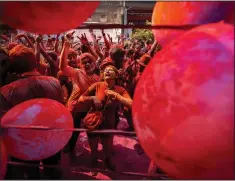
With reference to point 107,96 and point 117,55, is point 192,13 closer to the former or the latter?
point 107,96

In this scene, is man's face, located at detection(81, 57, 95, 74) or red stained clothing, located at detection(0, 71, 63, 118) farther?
man's face, located at detection(81, 57, 95, 74)

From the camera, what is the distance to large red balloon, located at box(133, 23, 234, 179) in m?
0.83

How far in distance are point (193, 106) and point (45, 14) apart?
68 cm

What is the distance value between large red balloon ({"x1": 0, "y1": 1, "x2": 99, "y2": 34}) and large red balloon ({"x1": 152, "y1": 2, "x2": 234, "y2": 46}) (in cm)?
29

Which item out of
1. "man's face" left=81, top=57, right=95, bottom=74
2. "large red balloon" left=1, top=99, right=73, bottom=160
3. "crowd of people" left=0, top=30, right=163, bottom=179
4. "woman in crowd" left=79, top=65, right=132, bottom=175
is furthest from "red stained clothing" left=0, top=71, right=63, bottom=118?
"man's face" left=81, top=57, right=95, bottom=74

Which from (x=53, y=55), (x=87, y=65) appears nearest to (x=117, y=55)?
(x=87, y=65)

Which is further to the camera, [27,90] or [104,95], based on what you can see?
[104,95]

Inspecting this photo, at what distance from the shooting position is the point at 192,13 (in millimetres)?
1177

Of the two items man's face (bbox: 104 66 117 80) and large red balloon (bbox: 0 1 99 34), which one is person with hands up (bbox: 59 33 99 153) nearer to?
man's face (bbox: 104 66 117 80)

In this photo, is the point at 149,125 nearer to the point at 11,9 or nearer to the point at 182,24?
the point at 182,24

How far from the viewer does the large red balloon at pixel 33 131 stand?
1424 mm

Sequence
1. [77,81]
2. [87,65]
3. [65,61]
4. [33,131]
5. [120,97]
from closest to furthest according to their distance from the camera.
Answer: [33,131] → [120,97] → [65,61] → [77,81] → [87,65]

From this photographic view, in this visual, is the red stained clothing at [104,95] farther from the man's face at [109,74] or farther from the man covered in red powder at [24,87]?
the man covered in red powder at [24,87]

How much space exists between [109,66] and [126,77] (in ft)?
2.99
